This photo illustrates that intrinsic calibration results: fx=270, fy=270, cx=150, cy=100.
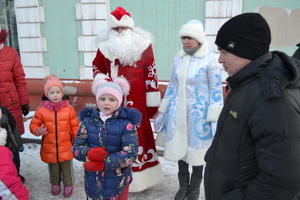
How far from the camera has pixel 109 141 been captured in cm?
211

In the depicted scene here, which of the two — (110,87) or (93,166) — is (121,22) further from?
(93,166)

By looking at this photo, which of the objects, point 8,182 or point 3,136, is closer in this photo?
point 8,182

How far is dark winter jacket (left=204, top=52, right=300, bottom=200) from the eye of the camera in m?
1.13

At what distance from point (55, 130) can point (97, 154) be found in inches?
47.8

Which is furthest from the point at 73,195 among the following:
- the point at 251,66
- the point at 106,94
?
the point at 251,66

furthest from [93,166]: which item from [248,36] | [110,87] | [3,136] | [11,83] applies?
[11,83]

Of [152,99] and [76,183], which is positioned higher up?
[152,99]

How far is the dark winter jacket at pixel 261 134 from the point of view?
3.72ft

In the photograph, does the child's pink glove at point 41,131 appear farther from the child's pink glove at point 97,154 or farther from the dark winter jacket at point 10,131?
the child's pink glove at point 97,154

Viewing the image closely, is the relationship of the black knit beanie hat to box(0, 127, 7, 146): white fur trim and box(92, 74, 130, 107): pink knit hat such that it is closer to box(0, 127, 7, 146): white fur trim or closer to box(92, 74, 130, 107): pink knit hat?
box(92, 74, 130, 107): pink knit hat

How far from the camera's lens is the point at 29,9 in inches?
241

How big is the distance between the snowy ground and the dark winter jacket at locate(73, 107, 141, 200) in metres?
1.03

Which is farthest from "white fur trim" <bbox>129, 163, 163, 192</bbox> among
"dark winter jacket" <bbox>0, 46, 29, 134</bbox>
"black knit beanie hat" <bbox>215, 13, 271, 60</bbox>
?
"black knit beanie hat" <bbox>215, 13, 271, 60</bbox>

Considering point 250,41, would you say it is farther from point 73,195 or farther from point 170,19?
point 170,19
